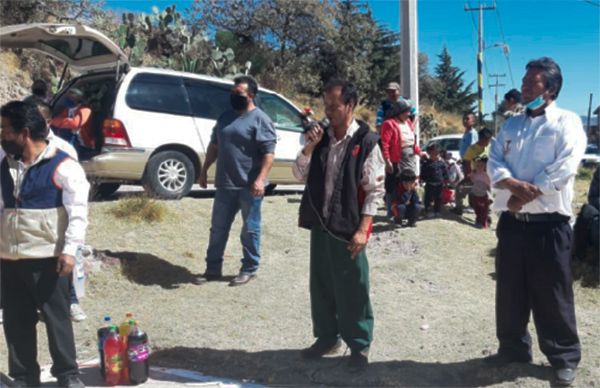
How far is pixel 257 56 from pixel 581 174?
1328 cm

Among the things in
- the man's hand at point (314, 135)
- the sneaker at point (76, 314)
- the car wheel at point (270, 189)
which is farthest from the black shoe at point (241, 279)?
the car wheel at point (270, 189)

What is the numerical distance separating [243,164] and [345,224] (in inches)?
87.7

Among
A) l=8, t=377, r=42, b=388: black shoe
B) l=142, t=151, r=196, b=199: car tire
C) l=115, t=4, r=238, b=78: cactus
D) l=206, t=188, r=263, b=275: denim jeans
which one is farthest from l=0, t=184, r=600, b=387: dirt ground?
l=115, t=4, r=238, b=78: cactus

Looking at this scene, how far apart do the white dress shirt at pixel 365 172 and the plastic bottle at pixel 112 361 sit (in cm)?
165

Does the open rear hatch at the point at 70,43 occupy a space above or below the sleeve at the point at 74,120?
above

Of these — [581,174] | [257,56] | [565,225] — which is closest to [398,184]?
[565,225]

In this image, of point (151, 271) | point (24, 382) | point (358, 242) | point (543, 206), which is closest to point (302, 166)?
point (358, 242)

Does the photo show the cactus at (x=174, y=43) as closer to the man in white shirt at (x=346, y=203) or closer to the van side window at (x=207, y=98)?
the van side window at (x=207, y=98)

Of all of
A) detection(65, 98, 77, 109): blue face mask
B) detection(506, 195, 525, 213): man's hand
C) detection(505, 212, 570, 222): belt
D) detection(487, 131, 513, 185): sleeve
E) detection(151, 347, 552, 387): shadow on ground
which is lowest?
detection(151, 347, 552, 387): shadow on ground

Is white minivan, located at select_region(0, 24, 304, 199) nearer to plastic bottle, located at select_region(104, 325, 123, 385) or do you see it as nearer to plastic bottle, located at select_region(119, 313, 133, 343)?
plastic bottle, located at select_region(119, 313, 133, 343)

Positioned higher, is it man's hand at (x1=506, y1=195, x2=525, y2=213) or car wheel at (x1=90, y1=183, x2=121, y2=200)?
man's hand at (x1=506, y1=195, x2=525, y2=213)

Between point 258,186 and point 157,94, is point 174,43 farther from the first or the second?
point 258,186

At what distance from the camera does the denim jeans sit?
6.85 m

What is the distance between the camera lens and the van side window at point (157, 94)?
9.50m
